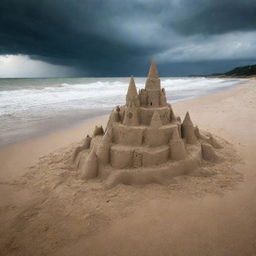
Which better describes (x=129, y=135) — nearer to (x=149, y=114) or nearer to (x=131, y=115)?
(x=131, y=115)

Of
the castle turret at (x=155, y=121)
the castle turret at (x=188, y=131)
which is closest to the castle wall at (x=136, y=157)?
the castle turret at (x=155, y=121)

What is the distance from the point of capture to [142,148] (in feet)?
14.9

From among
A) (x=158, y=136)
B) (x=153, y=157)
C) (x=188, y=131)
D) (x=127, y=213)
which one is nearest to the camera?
(x=127, y=213)

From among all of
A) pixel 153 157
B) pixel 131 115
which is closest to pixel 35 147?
pixel 131 115

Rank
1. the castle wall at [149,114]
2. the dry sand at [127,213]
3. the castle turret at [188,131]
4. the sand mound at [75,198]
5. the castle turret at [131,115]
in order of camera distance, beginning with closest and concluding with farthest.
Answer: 1. the dry sand at [127,213]
2. the sand mound at [75,198]
3. the castle turret at [131,115]
4. the castle wall at [149,114]
5. the castle turret at [188,131]

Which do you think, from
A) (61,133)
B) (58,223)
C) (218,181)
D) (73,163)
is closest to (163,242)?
(58,223)

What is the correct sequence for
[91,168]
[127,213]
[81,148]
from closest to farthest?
[127,213] → [91,168] → [81,148]

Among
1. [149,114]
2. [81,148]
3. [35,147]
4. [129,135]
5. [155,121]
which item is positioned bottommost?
[35,147]

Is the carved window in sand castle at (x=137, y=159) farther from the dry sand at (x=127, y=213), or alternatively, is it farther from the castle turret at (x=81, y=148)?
the castle turret at (x=81, y=148)

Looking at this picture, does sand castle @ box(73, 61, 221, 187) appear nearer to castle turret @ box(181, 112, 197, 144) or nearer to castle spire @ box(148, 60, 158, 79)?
castle spire @ box(148, 60, 158, 79)

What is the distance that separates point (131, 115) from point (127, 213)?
89.0 inches

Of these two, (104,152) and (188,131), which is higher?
(188,131)

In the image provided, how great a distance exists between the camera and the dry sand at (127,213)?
2.95 m

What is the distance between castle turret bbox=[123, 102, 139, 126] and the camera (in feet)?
15.5
